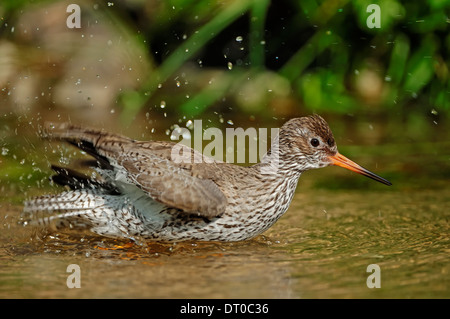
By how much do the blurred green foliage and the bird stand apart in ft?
7.02

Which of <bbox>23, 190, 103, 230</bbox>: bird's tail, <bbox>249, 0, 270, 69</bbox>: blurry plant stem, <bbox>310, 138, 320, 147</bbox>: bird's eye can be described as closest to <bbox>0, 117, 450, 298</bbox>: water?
<bbox>23, 190, 103, 230</bbox>: bird's tail

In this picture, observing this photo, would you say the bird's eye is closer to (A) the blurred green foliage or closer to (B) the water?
(B) the water

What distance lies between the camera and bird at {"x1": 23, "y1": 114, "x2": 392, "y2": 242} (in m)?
5.17

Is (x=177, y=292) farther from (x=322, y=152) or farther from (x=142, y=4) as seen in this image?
(x=142, y=4)

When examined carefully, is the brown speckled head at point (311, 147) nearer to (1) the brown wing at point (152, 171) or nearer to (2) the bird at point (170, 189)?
(2) the bird at point (170, 189)

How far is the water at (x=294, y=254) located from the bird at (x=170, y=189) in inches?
5.5

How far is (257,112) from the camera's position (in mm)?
8320

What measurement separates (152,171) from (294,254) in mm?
1105

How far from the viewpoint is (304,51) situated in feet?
26.1

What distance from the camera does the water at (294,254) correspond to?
4.34 meters

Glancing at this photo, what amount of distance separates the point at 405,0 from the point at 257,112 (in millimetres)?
1927

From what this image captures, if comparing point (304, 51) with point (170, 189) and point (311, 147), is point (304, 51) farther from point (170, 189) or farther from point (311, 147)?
point (170, 189)

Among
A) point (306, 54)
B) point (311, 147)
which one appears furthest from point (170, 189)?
point (306, 54)

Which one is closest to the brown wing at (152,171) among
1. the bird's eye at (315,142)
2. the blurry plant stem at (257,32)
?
the bird's eye at (315,142)
